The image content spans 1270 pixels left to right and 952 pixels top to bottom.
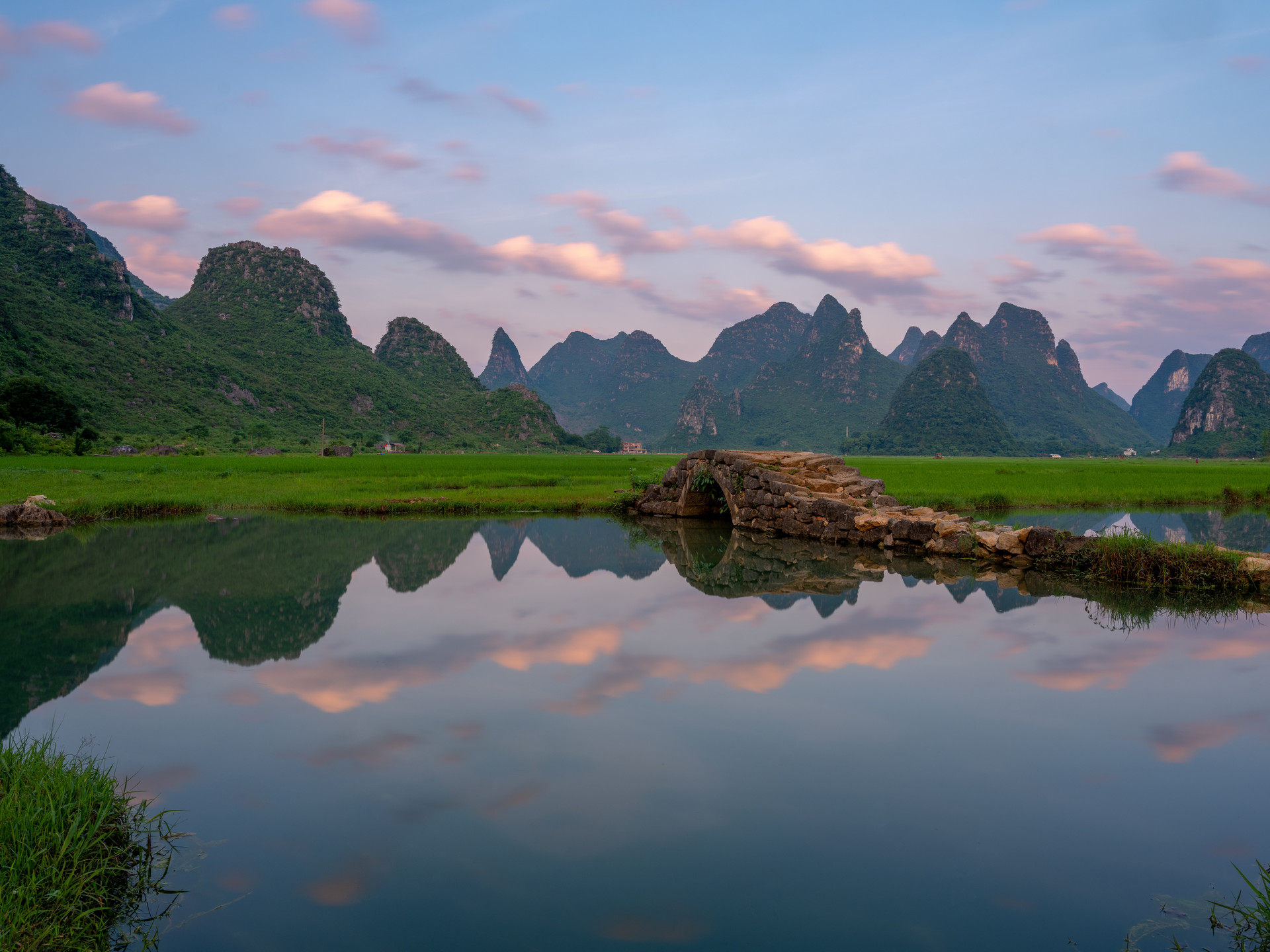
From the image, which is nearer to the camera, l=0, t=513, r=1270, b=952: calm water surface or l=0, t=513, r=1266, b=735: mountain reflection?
l=0, t=513, r=1270, b=952: calm water surface

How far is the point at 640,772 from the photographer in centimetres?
427

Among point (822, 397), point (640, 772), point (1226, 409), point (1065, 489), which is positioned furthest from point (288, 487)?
point (822, 397)

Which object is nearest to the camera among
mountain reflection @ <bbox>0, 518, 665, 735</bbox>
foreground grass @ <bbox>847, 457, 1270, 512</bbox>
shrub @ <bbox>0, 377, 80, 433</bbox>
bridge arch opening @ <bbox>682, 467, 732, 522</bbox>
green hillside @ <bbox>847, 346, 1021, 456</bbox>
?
mountain reflection @ <bbox>0, 518, 665, 735</bbox>

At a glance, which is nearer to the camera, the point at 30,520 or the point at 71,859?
the point at 71,859

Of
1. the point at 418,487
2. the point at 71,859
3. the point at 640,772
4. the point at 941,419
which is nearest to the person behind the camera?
the point at 71,859

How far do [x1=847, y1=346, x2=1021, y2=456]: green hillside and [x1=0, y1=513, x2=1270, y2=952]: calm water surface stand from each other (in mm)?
121588

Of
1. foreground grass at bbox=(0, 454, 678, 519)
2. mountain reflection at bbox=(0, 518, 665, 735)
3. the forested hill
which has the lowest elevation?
mountain reflection at bbox=(0, 518, 665, 735)

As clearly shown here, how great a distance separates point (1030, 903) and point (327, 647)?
6.04m

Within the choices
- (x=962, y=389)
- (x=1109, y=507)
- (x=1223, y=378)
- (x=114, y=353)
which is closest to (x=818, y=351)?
(x=962, y=389)

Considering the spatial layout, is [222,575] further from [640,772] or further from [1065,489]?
[1065,489]

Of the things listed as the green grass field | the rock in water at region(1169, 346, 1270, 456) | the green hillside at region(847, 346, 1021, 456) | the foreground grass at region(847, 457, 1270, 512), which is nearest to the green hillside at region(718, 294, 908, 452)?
the green hillside at region(847, 346, 1021, 456)

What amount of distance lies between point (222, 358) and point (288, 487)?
69.7 metres

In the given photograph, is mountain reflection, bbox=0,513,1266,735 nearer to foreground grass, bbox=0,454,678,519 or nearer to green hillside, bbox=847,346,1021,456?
foreground grass, bbox=0,454,678,519

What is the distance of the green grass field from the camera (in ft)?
64.2
